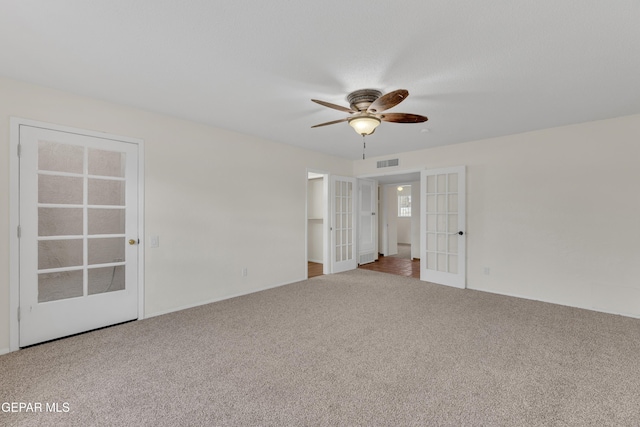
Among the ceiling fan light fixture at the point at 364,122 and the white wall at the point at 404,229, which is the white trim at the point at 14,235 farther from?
the white wall at the point at 404,229

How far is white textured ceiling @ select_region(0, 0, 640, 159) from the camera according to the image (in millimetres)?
1630

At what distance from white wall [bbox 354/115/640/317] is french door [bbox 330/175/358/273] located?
7.14ft

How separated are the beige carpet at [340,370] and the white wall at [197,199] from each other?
564 millimetres

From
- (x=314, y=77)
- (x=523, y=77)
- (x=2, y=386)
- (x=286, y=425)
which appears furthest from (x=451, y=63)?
(x=2, y=386)

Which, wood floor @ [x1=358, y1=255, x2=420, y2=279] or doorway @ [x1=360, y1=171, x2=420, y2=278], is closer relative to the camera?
wood floor @ [x1=358, y1=255, x2=420, y2=279]

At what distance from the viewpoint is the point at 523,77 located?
2.38 metres

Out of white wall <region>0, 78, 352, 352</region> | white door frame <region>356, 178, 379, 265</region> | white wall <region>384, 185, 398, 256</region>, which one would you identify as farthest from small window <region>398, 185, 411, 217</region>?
white wall <region>0, 78, 352, 352</region>

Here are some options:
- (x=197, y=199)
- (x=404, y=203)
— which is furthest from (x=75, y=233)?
(x=404, y=203)

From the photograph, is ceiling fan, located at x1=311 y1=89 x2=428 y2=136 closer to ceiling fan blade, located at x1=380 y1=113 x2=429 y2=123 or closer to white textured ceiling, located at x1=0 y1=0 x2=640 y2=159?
ceiling fan blade, located at x1=380 y1=113 x2=429 y2=123

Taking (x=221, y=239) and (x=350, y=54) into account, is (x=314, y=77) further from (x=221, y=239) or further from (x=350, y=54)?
(x=221, y=239)

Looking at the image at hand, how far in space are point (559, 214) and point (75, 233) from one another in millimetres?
5865

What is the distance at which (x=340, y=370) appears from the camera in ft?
7.30

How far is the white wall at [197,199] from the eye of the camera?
106 inches

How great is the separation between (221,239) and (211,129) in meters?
1.54
